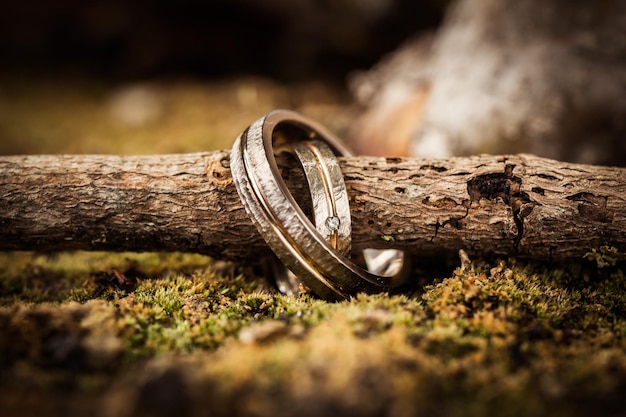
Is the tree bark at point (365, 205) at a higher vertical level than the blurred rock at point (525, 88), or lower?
lower

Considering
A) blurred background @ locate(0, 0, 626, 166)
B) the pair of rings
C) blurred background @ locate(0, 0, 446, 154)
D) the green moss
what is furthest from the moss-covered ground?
blurred background @ locate(0, 0, 446, 154)

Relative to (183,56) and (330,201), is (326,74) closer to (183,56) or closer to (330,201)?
(183,56)

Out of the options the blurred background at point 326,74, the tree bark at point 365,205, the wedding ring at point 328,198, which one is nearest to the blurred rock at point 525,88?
the blurred background at point 326,74

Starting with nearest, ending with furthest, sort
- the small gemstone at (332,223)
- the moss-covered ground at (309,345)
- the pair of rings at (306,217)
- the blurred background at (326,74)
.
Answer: the moss-covered ground at (309,345) < the pair of rings at (306,217) < the small gemstone at (332,223) < the blurred background at (326,74)

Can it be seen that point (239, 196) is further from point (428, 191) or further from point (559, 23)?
point (559, 23)

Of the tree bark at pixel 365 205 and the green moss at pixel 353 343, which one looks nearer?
the green moss at pixel 353 343

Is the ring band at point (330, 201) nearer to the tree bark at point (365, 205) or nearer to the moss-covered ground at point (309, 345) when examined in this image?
the tree bark at point (365, 205)

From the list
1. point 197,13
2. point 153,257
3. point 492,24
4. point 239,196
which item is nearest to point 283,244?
point 239,196
